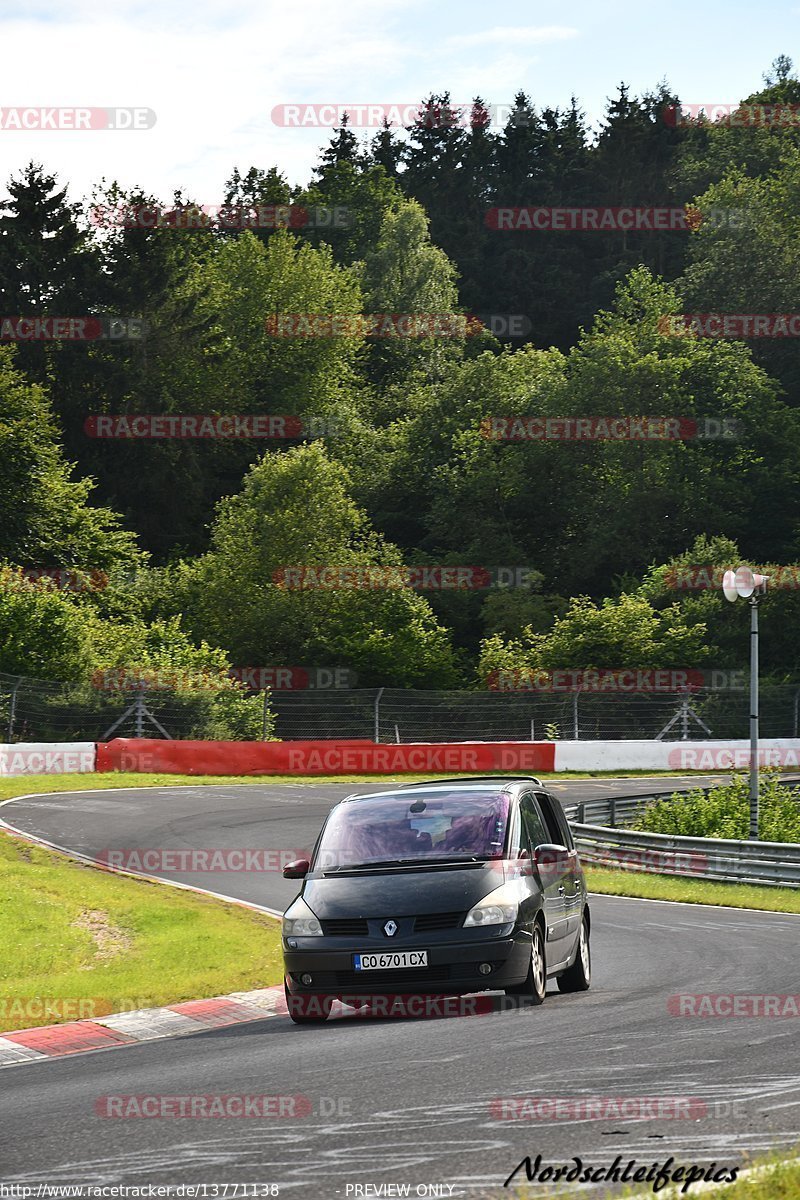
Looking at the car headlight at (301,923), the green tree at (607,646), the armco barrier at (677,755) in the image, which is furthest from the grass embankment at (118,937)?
the green tree at (607,646)

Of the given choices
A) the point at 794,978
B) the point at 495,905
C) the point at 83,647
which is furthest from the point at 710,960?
the point at 83,647

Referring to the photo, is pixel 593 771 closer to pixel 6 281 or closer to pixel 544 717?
pixel 544 717

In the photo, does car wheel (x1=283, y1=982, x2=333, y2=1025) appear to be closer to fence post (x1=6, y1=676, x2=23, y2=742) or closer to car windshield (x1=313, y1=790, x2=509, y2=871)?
car windshield (x1=313, y1=790, x2=509, y2=871)

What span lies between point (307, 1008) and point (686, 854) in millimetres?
13936

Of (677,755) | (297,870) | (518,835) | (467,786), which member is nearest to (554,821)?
(467,786)

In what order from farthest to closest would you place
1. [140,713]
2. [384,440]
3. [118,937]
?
[384,440] < [140,713] < [118,937]

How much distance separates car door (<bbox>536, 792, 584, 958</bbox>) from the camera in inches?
501

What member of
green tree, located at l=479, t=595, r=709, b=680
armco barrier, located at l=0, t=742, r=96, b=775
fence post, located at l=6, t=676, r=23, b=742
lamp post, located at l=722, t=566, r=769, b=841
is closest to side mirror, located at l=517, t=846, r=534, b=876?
lamp post, located at l=722, t=566, r=769, b=841

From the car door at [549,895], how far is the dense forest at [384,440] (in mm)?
30140

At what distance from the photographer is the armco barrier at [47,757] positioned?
37.4 metres

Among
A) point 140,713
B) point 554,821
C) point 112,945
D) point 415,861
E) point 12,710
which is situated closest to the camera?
point 415,861

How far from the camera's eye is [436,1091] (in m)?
8.26

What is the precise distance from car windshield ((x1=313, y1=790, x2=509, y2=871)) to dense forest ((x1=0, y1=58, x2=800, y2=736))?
30414mm

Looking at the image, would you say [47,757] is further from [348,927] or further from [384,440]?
[384,440]
